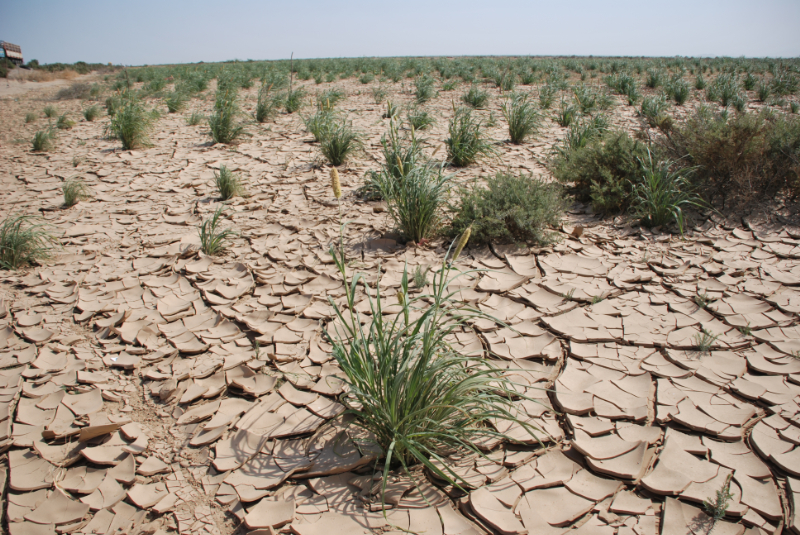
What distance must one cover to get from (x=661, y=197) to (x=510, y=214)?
4.26ft

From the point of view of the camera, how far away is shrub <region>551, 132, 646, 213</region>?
151 inches

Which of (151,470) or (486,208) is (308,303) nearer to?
(151,470)

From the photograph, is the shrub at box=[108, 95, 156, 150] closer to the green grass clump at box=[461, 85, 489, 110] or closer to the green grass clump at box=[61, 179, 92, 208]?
the green grass clump at box=[61, 179, 92, 208]

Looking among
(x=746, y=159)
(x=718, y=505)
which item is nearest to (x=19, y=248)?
(x=718, y=505)

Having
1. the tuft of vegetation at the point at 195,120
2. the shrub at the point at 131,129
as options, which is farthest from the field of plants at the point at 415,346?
the tuft of vegetation at the point at 195,120

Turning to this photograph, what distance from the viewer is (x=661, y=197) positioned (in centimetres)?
356

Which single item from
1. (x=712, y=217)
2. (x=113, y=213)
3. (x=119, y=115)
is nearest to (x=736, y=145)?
(x=712, y=217)

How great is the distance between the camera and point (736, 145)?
3.66 meters

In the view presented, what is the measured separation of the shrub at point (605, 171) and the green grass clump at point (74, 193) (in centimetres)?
479

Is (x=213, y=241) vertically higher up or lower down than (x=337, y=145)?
lower down

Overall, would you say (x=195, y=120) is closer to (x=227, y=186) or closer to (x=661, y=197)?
(x=227, y=186)

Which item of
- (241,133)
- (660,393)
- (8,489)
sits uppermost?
(241,133)

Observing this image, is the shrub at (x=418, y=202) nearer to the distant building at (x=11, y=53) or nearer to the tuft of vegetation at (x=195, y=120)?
the tuft of vegetation at (x=195, y=120)

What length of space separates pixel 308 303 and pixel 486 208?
1577 mm
